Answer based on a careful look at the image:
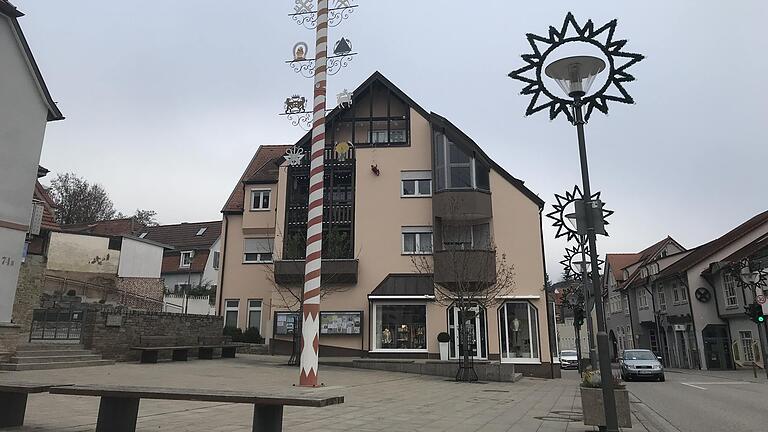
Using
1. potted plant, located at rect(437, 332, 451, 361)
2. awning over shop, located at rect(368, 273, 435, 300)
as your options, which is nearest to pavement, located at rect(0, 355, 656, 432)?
potted plant, located at rect(437, 332, 451, 361)

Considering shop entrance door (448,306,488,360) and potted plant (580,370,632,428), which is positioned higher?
shop entrance door (448,306,488,360)

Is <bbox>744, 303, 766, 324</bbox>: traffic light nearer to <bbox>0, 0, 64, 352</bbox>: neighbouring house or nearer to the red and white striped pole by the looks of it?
the red and white striped pole

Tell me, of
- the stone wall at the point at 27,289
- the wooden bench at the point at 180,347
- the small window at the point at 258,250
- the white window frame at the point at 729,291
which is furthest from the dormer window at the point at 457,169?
the white window frame at the point at 729,291

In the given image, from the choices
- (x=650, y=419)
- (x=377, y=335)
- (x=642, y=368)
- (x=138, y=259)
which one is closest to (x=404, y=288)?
Result: (x=377, y=335)

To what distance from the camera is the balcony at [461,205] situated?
1049 inches

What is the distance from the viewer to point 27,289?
54.2 feet

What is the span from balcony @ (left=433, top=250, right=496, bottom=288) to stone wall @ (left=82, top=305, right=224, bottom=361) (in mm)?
11851

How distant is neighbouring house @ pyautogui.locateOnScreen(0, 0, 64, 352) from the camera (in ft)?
49.7

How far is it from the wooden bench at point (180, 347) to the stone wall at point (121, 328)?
20 cm

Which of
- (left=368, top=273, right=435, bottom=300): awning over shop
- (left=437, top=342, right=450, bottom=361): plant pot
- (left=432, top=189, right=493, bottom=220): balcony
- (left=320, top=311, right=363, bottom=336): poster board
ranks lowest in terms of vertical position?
(left=437, top=342, right=450, bottom=361): plant pot

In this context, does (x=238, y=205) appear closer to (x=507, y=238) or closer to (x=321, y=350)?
(x=321, y=350)

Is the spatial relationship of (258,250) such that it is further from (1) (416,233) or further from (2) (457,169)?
(2) (457,169)

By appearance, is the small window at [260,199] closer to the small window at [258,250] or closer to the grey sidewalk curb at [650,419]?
the small window at [258,250]

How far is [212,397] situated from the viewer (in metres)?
6.05
